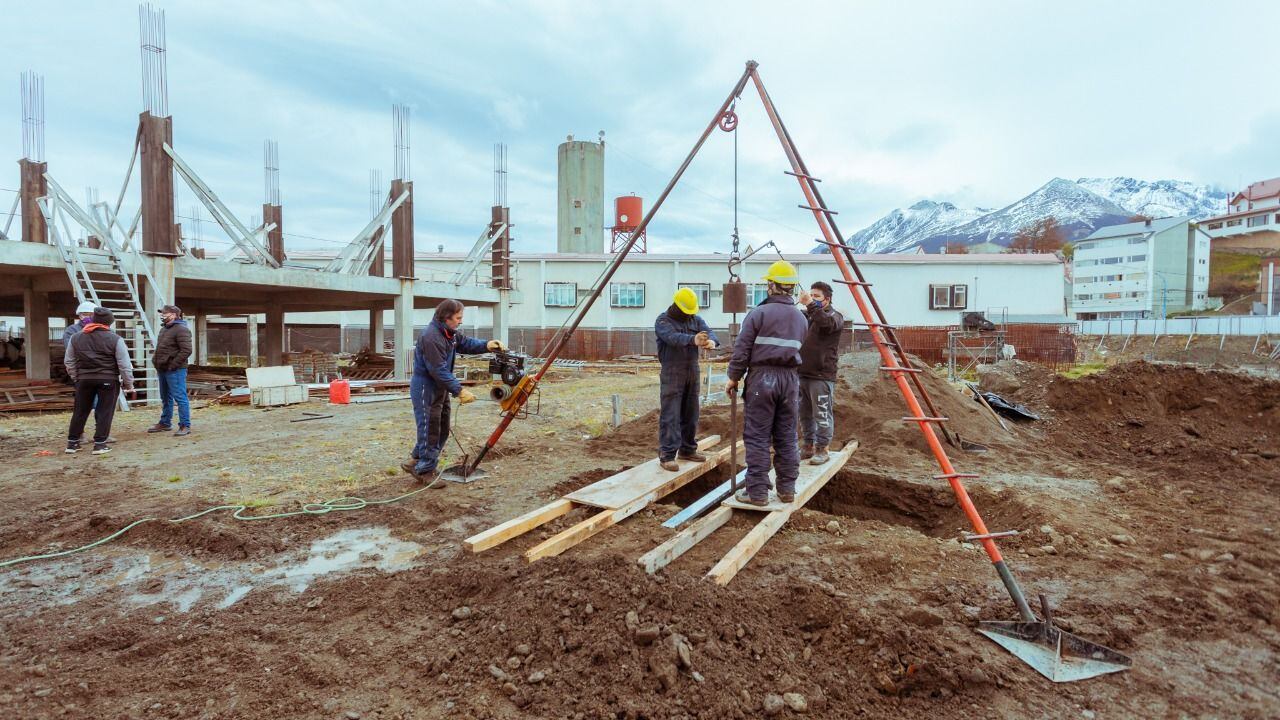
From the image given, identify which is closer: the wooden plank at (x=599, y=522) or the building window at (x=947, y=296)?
the wooden plank at (x=599, y=522)

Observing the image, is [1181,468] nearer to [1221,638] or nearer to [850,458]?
[850,458]

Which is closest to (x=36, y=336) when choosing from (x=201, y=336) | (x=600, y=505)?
(x=201, y=336)

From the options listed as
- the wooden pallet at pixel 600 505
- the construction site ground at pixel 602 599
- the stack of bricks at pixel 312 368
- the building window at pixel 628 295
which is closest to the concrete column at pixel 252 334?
the stack of bricks at pixel 312 368

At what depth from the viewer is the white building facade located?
6494 cm

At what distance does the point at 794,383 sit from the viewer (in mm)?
5121

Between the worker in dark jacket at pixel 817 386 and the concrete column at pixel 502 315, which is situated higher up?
the concrete column at pixel 502 315

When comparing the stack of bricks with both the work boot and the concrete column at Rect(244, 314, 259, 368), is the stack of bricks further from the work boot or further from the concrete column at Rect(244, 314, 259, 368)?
the work boot

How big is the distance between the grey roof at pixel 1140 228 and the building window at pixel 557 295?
6565 centimetres

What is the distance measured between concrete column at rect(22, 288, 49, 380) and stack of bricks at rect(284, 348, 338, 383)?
5.03 meters

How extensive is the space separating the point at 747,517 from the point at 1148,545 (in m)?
2.91

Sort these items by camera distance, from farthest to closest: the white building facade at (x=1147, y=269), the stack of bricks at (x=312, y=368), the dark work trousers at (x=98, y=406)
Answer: the white building facade at (x=1147, y=269) < the stack of bricks at (x=312, y=368) < the dark work trousers at (x=98, y=406)

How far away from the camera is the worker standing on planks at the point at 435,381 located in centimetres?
623

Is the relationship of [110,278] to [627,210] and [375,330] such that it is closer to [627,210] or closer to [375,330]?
[375,330]

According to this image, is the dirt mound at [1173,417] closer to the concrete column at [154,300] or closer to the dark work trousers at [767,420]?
the dark work trousers at [767,420]
